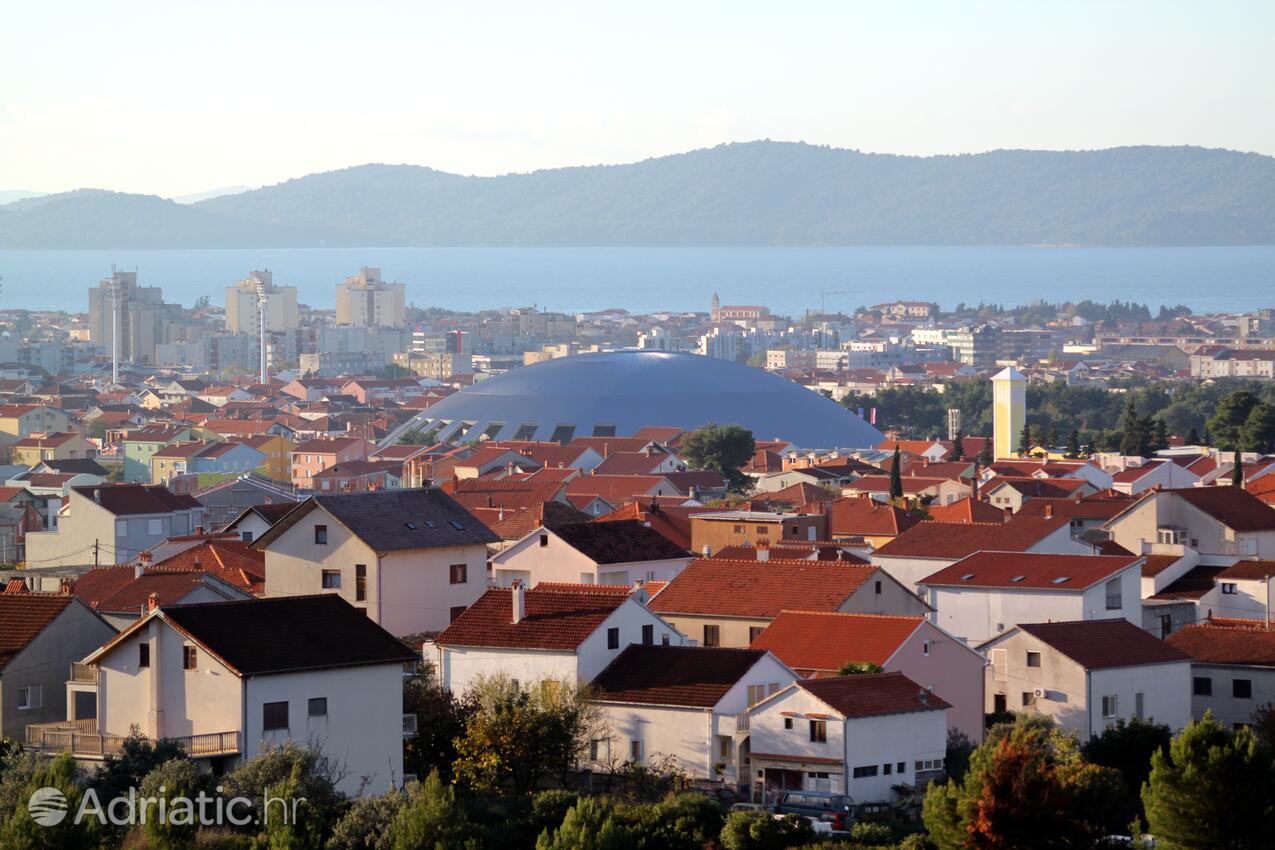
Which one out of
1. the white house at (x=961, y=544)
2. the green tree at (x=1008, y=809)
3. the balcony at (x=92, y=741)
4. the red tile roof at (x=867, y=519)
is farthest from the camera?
the red tile roof at (x=867, y=519)

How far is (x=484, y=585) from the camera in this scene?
1114 inches

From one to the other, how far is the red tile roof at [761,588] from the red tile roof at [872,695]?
4136 millimetres

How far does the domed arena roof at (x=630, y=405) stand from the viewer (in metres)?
82.8

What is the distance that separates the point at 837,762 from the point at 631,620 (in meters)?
3.07

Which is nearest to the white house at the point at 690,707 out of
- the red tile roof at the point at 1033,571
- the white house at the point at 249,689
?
the white house at the point at 249,689

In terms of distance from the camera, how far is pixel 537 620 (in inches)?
920

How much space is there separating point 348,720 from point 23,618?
11.3 feet

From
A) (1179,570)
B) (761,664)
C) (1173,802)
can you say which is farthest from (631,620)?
(1179,570)

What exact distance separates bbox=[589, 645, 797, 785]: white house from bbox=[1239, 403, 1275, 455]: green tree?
3807 cm

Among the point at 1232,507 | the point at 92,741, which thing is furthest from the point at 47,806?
the point at 1232,507

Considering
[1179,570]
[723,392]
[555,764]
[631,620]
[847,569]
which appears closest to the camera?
[555,764]

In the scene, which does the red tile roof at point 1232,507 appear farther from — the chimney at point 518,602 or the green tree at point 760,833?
the green tree at point 760,833

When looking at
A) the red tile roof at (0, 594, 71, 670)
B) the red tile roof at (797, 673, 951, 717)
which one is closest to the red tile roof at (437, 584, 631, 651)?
the red tile roof at (797, 673, 951, 717)

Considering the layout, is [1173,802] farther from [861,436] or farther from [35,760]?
[861,436]
